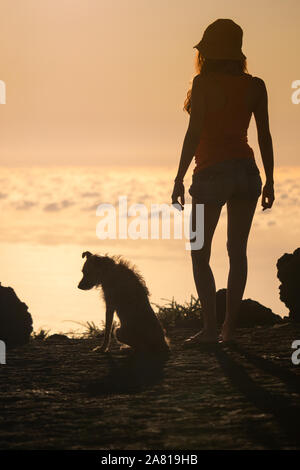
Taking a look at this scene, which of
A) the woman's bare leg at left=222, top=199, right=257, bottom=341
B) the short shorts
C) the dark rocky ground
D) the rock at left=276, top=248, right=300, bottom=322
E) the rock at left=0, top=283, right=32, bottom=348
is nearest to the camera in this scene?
the dark rocky ground

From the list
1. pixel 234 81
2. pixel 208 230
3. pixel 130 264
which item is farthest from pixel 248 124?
pixel 130 264

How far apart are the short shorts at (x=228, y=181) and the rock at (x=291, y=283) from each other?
10.5 ft

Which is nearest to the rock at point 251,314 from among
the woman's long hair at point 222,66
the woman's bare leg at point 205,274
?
the woman's bare leg at point 205,274

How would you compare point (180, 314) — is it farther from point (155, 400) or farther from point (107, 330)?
point (155, 400)

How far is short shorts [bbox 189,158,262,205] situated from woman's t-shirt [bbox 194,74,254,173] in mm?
70

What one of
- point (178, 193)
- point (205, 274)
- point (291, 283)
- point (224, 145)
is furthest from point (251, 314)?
point (224, 145)

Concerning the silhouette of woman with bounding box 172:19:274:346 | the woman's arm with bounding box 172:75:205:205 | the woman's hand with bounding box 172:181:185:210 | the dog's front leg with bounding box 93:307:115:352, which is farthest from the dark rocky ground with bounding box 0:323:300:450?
the woman's arm with bounding box 172:75:205:205

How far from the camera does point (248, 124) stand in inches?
306

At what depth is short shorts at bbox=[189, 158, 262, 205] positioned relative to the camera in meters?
7.54

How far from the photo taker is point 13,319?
34.6ft

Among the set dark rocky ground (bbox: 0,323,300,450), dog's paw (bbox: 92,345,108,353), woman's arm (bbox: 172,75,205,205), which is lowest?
dark rocky ground (bbox: 0,323,300,450)

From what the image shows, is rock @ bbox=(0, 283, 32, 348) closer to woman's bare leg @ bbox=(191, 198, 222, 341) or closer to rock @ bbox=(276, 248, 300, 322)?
woman's bare leg @ bbox=(191, 198, 222, 341)

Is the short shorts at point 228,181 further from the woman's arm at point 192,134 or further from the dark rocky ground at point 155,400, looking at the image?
the dark rocky ground at point 155,400
